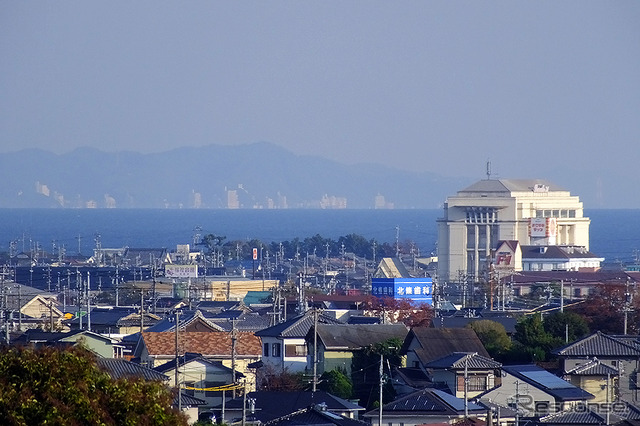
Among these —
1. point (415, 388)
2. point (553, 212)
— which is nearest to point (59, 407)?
point (415, 388)

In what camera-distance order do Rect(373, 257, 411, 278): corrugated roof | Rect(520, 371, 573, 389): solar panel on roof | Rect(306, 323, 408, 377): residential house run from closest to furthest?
Rect(520, 371, 573, 389): solar panel on roof
Rect(306, 323, 408, 377): residential house
Rect(373, 257, 411, 278): corrugated roof

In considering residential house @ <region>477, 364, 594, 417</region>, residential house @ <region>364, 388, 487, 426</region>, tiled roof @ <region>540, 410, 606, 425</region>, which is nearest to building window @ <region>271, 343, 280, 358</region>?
residential house @ <region>477, 364, 594, 417</region>

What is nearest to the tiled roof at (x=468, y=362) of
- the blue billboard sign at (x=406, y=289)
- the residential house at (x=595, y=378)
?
the residential house at (x=595, y=378)

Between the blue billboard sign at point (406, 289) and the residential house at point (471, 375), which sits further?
the blue billboard sign at point (406, 289)

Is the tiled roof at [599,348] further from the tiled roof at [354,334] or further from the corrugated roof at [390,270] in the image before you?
the corrugated roof at [390,270]

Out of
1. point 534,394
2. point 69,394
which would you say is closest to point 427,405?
point 534,394

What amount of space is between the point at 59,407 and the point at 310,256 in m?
83.8

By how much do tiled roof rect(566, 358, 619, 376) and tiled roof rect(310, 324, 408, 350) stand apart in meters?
4.91

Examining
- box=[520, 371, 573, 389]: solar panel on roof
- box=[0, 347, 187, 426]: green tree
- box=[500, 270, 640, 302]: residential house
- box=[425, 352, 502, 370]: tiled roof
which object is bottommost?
box=[520, 371, 573, 389]: solar panel on roof

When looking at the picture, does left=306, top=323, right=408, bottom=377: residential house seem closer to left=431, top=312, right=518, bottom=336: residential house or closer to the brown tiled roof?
the brown tiled roof

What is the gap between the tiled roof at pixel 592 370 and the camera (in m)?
23.8

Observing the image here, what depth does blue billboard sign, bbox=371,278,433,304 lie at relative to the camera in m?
42.0

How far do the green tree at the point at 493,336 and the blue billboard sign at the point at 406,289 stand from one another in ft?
37.8

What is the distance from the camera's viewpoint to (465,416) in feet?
66.7
